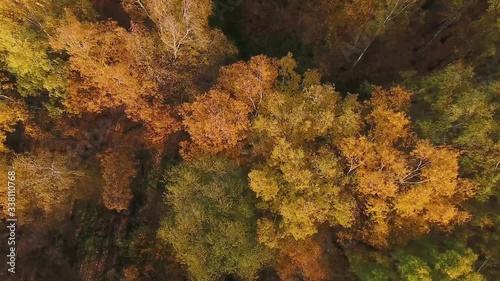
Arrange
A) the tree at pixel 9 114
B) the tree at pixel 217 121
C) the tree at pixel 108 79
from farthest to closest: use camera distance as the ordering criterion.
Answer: the tree at pixel 9 114 < the tree at pixel 108 79 < the tree at pixel 217 121

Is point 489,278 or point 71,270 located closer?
point 489,278

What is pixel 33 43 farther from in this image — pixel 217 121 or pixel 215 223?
pixel 215 223

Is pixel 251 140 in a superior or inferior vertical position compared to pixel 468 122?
inferior

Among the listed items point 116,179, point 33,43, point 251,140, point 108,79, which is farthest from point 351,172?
point 33,43

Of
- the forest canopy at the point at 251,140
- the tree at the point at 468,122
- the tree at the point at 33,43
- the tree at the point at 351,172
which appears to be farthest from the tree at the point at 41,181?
the tree at the point at 468,122

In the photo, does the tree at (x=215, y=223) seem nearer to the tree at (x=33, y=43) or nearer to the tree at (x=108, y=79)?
the tree at (x=108, y=79)

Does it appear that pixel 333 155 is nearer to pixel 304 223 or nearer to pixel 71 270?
pixel 304 223

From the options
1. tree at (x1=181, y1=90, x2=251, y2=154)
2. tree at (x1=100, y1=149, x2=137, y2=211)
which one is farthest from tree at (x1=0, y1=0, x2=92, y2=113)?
tree at (x1=181, y1=90, x2=251, y2=154)

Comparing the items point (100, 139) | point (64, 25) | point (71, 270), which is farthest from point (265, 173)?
point (71, 270)
